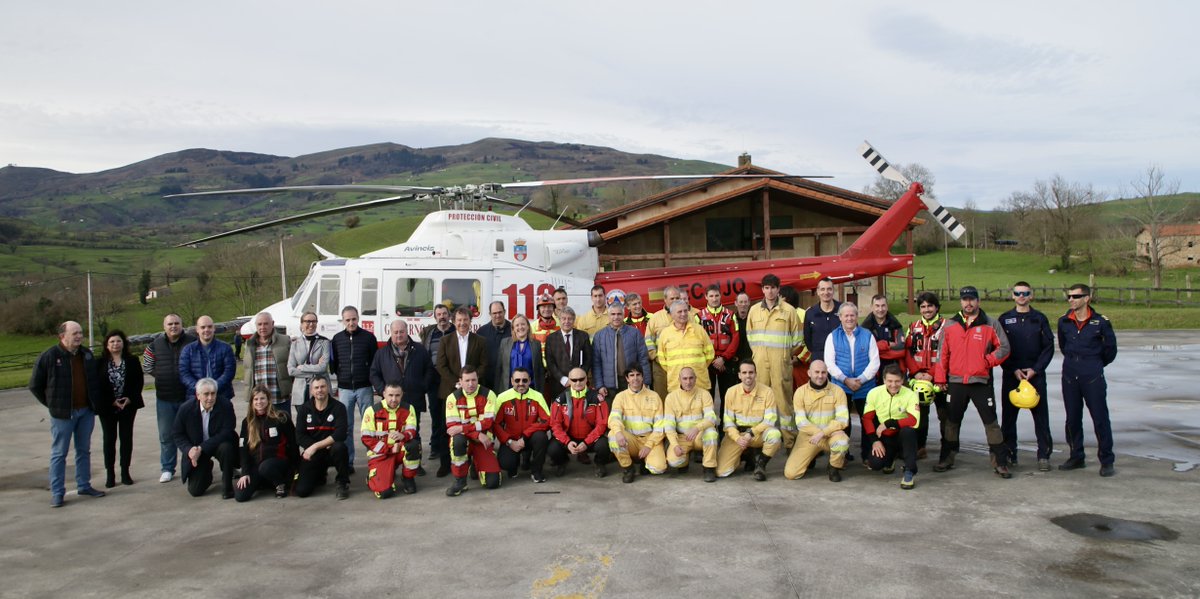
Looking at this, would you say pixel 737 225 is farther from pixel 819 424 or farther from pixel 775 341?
pixel 819 424

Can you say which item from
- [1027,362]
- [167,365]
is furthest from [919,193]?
[167,365]

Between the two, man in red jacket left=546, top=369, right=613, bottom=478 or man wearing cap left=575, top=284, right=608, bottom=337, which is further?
man wearing cap left=575, top=284, right=608, bottom=337

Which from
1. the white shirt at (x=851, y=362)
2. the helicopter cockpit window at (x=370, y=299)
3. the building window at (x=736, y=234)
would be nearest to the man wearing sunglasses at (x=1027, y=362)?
the white shirt at (x=851, y=362)

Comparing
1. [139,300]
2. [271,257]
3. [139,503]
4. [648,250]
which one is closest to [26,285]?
[139,300]

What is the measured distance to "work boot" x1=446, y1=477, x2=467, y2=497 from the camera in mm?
7188

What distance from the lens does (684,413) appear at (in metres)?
7.70

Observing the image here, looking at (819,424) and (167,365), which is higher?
(167,365)

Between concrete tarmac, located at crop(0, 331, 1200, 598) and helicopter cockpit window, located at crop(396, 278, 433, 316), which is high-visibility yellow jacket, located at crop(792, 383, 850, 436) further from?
helicopter cockpit window, located at crop(396, 278, 433, 316)

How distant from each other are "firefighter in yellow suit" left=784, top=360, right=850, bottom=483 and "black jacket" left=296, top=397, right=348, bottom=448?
14.6 ft

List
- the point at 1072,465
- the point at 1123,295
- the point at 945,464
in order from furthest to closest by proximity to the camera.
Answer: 1. the point at 1123,295
2. the point at 945,464
3. the point at 1072,465

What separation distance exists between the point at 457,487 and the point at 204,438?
2677 millimetres

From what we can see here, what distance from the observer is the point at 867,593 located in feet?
14.9

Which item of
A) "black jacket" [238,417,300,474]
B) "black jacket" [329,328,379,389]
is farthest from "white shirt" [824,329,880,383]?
"black jacket" [238,417,300,474]

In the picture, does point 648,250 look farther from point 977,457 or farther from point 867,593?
point 867,593
